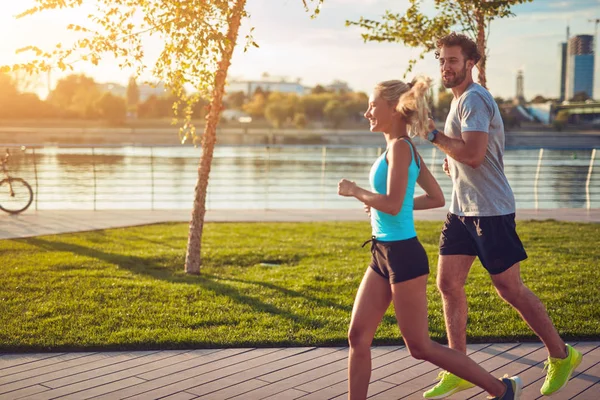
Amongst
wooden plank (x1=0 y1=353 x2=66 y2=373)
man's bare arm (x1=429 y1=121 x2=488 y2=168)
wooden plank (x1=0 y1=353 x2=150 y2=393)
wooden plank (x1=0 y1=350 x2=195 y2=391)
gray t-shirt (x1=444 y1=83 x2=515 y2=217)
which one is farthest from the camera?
wooden plank (x1=0 y1=353 x2=66 y2=373)

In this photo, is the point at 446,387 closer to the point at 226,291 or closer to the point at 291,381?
the point at 291,381

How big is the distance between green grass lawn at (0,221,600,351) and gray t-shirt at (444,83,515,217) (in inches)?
60.5

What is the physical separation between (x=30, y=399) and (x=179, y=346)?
120 centimetres

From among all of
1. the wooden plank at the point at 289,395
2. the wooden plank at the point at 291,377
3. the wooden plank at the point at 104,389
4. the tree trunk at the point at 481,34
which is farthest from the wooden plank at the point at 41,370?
the tree trunk at the point at 481,34

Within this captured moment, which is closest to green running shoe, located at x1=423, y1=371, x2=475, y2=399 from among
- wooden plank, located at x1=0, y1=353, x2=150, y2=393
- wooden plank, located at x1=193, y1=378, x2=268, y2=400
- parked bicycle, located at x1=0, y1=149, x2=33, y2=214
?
wooden plank, located at x1=193, y1=378, x2=268, y2=400

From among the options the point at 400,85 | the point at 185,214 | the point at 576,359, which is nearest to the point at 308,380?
the point at 576,359

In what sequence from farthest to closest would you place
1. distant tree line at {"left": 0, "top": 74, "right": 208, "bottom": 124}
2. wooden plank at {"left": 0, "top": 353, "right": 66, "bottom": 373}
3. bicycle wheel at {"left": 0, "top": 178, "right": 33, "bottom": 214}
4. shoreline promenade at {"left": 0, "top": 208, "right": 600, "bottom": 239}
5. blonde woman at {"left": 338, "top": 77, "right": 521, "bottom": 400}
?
distant tree line at {"left": 0, "top": 74, "right": 208, "bottom": 124}, bicycle wheel at {"left": 0, "top": 178, "right": 33, "bottom": 214}, shoreline promenade at {"left": 0, "top": 208, "right": 600, "bottom": 239}, wooden plank at {"left": 0, "top": 353, "right": 66, "bottom": 373}, blonde woman at {"left": 338, "top": 77, "right": 521, "bottom": 400}

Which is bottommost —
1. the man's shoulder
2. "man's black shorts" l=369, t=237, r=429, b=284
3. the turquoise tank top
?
"man's black shorts" l=369, t=237, r=429, b=284

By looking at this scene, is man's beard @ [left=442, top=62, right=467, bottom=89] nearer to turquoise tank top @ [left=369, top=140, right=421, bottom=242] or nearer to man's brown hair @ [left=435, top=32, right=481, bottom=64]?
man's brown hair @ [left=435, top=32, right=481, bottom=64]

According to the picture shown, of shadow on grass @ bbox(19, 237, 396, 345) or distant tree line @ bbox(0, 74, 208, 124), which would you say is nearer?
shadow on grass @ bbox(19, 237, 396, 345)

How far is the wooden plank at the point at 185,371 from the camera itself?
12.8 ft

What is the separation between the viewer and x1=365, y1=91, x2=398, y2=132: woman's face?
10.4 ft

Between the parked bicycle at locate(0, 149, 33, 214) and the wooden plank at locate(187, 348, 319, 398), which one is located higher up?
the parked bicycle at locate(0, 149, 33, 214)

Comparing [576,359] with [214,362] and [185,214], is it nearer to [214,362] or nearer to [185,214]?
[214,362]
